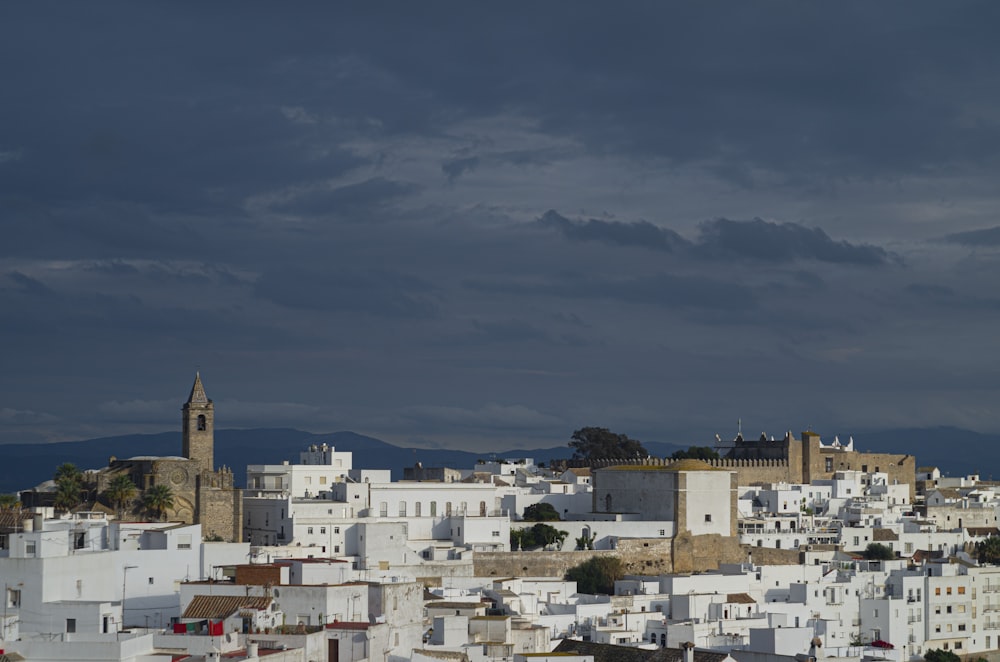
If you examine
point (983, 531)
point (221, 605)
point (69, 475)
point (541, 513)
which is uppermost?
point (69, 475)

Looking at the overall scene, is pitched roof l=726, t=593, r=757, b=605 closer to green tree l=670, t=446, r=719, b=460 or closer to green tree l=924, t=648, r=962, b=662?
green tree l=924, t=648, r=962, b=662

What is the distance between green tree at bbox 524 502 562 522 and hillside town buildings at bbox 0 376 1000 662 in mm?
262

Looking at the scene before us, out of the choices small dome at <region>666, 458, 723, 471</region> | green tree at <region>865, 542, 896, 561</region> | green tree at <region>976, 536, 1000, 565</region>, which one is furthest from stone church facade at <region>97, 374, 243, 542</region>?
green tree at <region>976, 536, 1000, 565</region>

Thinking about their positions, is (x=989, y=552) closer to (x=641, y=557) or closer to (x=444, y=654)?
(x=641, y=557)

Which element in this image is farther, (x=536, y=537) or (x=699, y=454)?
(x=699, y=454)

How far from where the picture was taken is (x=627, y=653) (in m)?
42.5

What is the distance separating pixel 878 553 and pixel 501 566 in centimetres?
1891

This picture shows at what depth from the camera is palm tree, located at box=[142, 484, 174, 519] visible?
2377 inches

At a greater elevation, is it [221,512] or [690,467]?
[690,467]

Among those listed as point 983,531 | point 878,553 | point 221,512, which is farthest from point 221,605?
point 983,531

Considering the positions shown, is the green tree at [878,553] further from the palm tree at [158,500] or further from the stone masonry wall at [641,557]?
the palm tree at [158,500]

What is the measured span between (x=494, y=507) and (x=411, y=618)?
1207 inches

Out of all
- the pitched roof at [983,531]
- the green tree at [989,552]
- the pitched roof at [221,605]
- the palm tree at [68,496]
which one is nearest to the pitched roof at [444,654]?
the pitched roof at [221,605]

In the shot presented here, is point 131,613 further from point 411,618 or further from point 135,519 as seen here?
point 135,519
